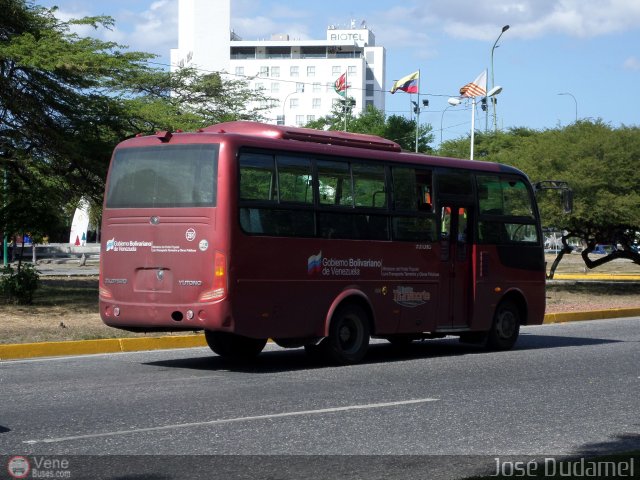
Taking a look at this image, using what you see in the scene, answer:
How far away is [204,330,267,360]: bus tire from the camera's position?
1535 cm

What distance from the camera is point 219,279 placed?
13375 mm

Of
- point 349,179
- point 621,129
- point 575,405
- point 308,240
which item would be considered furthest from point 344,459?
point 621,129

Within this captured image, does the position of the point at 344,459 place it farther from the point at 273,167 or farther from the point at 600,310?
the point at 600,310

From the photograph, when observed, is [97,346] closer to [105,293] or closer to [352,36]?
[105,293]

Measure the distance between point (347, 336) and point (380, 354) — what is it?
2042mm

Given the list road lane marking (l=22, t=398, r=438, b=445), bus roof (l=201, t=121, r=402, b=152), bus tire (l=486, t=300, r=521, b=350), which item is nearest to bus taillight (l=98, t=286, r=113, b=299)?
bus roof (l=201, t=121, r=402, b=152)

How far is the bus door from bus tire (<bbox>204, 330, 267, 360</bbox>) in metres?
3.08

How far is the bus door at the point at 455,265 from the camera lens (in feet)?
55.4

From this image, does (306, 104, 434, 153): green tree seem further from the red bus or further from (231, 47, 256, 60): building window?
the red bus

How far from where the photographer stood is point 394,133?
9619 cm

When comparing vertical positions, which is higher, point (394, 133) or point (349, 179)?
point (394, 133)

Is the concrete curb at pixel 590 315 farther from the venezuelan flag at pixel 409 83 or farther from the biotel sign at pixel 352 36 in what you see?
the biotel sign at pixel 352 36

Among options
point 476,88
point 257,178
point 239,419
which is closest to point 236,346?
point 257,178

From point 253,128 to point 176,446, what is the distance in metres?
6.83
